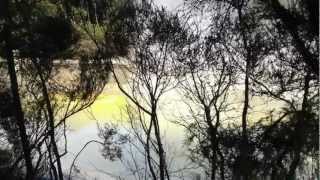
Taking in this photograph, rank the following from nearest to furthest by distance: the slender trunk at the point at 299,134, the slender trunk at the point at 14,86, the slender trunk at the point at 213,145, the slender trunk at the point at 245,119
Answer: the slender trunk at the point at 299,134 < the slender trunk at the point at 245,119 < the slender trunk at the point at 14,86 < the slender trunk at the point at 213,145

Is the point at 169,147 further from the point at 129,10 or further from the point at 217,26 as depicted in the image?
the point at 217,26

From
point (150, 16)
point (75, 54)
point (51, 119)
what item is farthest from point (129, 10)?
point (51, 119)

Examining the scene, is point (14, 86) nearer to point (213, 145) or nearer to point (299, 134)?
point (213, 145)

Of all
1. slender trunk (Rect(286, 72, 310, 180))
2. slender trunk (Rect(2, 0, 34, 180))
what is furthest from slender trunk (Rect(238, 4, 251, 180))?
slender trunk (Rect(2, 0, 34, 180))

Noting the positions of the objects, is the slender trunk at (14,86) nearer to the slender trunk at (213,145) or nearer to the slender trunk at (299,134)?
the slender trunk at (213,145)

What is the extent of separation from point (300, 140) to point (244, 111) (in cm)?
261

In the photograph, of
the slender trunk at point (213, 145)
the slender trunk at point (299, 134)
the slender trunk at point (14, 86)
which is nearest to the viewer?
the slender trunk at point (299, 134)

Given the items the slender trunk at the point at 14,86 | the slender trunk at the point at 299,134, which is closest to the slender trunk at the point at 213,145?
the slender trunk at the point at 299,134

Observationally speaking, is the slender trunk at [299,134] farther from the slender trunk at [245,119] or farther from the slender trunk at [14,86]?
the slender trunk at [14,86]

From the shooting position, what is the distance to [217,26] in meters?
11.9

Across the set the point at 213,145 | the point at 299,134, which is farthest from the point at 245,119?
the point at 299,134

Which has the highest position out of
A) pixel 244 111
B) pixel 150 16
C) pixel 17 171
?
pixel 150 16

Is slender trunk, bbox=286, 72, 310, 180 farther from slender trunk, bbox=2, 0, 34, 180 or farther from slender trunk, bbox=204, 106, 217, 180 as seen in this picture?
slender trunk, bbox=2, 0, 34, 180

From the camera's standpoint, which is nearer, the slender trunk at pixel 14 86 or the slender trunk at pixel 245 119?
the slender trunk at pixel 245 119
